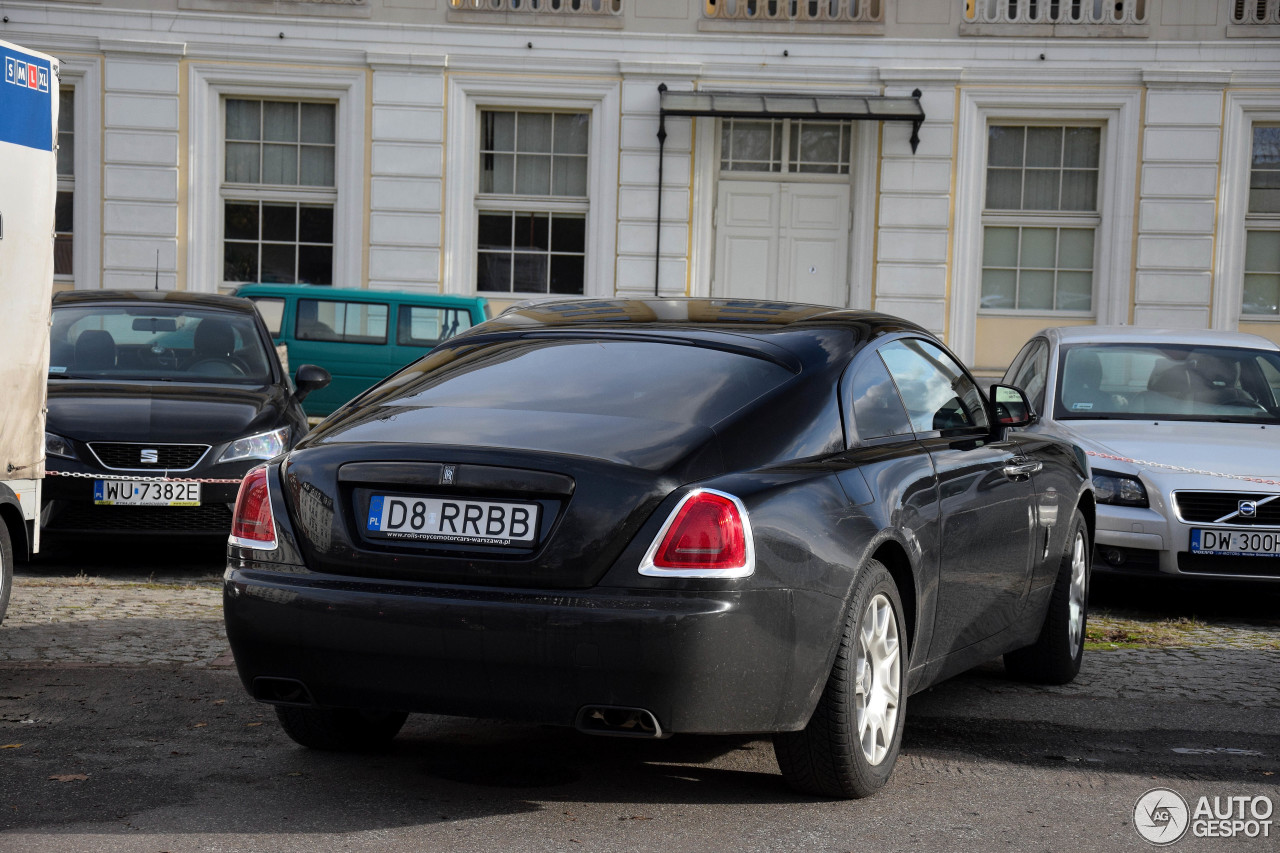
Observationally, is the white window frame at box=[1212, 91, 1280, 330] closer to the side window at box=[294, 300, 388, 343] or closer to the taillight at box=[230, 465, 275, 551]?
the side window at box=[294, 300, 388, 343]

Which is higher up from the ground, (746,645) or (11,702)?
(746,645)

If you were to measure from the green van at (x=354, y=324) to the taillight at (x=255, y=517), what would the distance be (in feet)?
39.9

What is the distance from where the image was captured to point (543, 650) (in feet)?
12.3

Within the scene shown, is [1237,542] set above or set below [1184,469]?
below

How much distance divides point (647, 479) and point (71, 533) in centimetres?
570

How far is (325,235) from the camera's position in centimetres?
2059

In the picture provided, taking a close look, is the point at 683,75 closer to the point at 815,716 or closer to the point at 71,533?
the point at 71,533

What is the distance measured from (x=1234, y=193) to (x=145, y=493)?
15969mm

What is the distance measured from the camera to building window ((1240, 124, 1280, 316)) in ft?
65.7

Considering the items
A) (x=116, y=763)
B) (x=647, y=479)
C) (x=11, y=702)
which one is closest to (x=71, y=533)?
(x=11, y=702)

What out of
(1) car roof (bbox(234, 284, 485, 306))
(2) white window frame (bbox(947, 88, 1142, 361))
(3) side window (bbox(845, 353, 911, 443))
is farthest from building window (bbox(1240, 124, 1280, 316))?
(3) side window (bbox(845, 353, 911, 443))

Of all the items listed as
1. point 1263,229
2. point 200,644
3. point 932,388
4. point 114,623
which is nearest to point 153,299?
point 114,623

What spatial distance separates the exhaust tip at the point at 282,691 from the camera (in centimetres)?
404

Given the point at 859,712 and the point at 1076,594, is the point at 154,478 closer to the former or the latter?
the point at 1076,594
